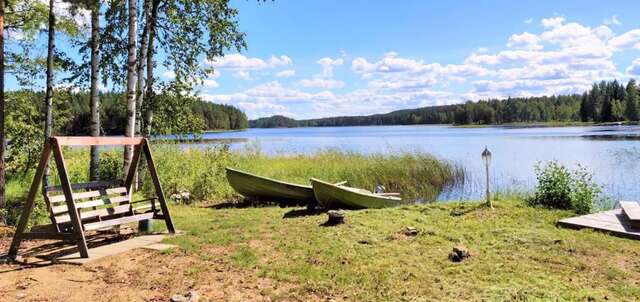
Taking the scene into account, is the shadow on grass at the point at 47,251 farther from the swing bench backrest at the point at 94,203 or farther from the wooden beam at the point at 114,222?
the wooden beam at the point at 114,222

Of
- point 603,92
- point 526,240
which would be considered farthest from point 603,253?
point 603,92

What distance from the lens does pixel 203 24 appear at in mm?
11711

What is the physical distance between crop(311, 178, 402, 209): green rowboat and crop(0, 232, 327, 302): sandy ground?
3814 millimetres

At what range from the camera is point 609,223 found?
690 centimetres

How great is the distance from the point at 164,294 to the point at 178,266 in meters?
0.91

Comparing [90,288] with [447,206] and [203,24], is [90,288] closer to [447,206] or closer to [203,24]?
[447,206]

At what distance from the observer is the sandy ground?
4.23 meters

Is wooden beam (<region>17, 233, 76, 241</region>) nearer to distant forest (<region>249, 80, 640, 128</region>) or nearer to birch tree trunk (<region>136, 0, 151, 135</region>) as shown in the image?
birch tree trunk (<region>136, 0, 151, 135</region>)

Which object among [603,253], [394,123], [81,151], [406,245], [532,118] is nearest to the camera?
[603,253]

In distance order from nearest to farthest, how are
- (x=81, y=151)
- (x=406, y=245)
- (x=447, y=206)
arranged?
1. (x=406, y=245)
2. (x=447, y=206)
3. (x=81, y=151)

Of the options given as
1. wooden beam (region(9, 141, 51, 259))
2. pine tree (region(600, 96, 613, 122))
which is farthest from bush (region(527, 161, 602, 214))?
pine tree (region(600, 96, 613, 122))

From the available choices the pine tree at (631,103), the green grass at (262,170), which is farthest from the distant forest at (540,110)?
the green grass at (262,170)

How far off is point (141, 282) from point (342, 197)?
5025mm

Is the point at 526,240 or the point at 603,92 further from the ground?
the point at 603,92
